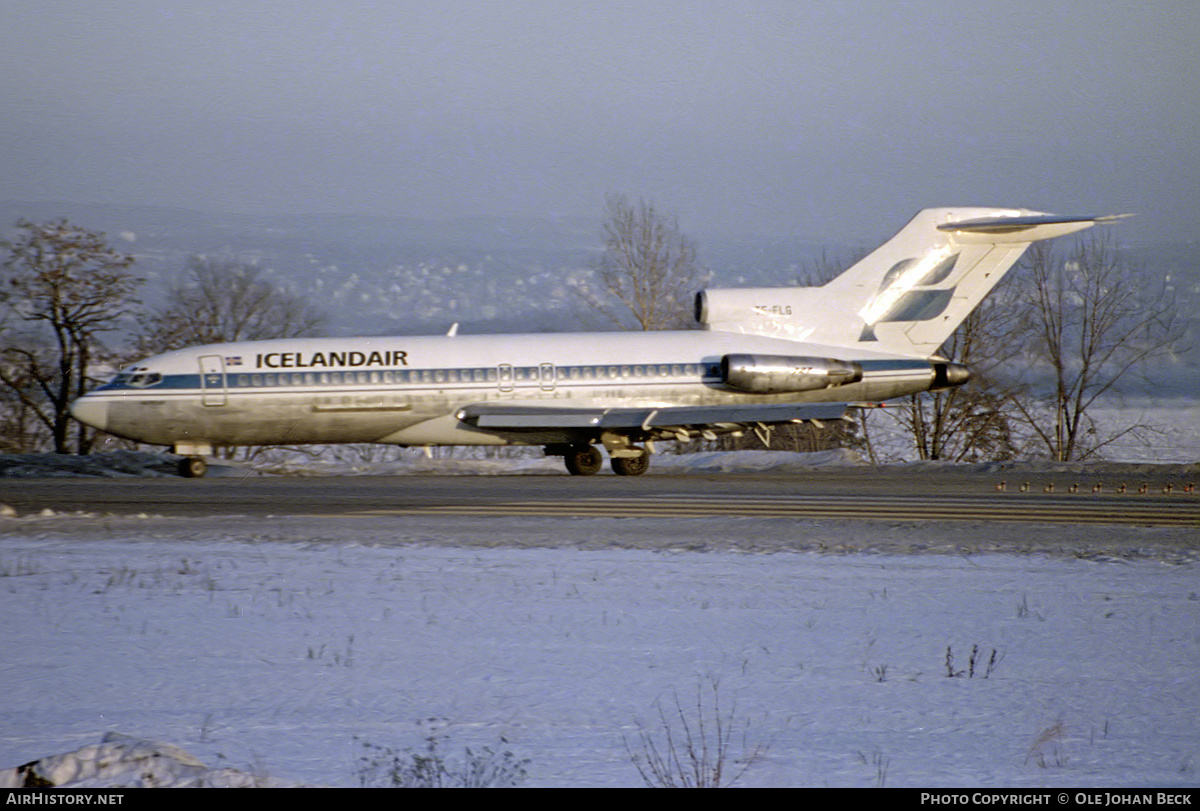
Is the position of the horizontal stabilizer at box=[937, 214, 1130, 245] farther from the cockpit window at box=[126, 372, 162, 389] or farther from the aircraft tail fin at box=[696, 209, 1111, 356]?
the cockpit window at box=[126, 372, 162, 389]

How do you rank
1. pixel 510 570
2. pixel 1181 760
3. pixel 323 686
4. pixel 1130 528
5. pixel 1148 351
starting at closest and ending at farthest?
pixel 1181 760
pixel 323 686
pixel 510 570
pixel 1130 528
pixel 1148 351

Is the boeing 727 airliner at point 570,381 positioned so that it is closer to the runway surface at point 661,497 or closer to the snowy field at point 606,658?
the runway surface at point 661,497

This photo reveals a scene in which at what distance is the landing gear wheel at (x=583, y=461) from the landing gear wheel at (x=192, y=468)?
25.6 feet

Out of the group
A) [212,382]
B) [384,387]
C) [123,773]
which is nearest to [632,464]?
[384,387]

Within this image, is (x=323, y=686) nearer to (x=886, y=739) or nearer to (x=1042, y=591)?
(x=886, y=739)

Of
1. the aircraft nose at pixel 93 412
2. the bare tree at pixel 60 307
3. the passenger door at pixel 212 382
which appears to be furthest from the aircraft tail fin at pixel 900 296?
the bare tree at pixel 60 307

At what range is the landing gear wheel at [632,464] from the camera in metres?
24.2

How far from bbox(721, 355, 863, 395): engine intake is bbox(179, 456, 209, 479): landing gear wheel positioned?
11350mm

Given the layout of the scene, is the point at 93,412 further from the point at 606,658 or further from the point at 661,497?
the point at 606,658

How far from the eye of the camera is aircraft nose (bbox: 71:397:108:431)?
23.5m

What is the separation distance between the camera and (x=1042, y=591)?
401 inches

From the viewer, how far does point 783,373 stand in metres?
24.3

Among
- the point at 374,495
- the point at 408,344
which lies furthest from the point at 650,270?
the point at 374,495

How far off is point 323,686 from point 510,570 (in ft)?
13.9
